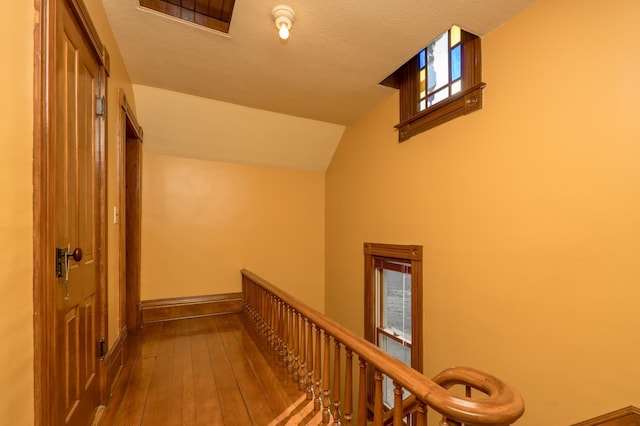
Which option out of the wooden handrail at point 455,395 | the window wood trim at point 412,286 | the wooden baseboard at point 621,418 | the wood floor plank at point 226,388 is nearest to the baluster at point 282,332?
the wood floor plank at point 226,388

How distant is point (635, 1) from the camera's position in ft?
4.91

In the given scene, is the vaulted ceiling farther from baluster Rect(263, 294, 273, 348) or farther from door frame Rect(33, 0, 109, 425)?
baluster Rect(263, 294, 273, 348)

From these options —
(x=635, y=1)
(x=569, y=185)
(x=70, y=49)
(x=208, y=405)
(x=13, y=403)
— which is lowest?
(x=208, y=405)

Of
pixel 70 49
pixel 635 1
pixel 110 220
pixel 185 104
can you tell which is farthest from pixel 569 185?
pixel 185 104

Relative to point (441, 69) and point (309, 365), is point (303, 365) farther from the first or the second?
point (441, 69)

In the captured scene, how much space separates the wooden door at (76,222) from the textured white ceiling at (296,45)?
74 cm

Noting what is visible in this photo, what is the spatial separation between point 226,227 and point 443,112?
118 inches

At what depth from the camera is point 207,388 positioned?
83.6 inches

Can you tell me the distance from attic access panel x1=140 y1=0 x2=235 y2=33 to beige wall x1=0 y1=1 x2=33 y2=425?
1.17 m

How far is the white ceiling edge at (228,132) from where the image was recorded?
335 cm

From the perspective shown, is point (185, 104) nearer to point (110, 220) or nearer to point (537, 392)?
point (110, 220)

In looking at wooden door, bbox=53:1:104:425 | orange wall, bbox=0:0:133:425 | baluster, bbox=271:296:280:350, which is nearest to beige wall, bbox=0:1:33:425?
orange wall, bbox=0:0:133:425

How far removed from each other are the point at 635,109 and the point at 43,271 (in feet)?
8.81

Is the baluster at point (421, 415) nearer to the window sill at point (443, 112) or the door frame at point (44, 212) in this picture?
the door frame at point (44, 212)
